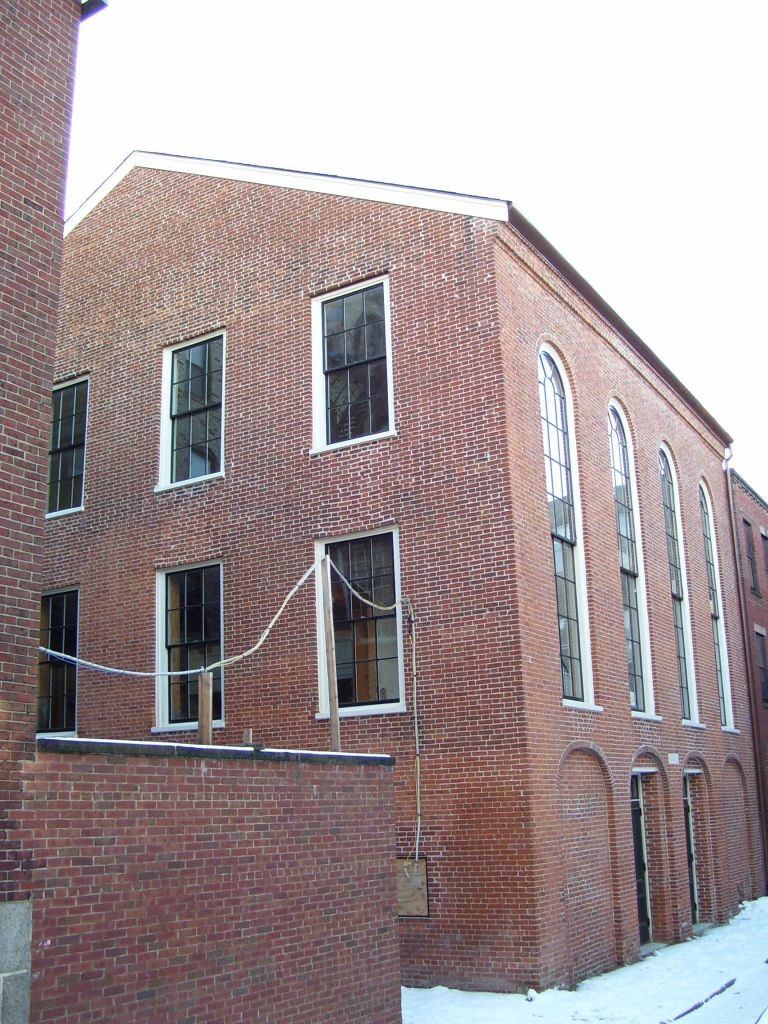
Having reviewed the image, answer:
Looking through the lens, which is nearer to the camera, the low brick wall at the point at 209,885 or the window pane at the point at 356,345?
the low brick wall at the point at 209,885

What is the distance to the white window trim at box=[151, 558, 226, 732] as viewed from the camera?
1596 cm

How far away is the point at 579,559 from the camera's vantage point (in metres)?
16.1

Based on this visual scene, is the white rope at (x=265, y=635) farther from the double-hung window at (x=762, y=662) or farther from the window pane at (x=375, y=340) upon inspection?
the double-hung window at (x=762, y=662)

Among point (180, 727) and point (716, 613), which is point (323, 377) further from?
point (716, 613)

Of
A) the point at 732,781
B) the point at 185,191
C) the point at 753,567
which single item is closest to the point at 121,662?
the point at 185,191

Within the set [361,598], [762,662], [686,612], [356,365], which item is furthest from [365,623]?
[762,662]

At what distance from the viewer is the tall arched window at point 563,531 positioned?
1536 centimetres

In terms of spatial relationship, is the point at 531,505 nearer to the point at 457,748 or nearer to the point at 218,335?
the point at 457,748

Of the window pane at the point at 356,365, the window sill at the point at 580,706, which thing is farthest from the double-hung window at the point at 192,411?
the window sill at the point at 580,706

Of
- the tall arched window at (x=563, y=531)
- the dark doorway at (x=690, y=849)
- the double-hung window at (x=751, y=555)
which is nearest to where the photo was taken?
the tall arched window at (x=563, y=531)

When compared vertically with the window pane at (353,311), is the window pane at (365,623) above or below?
below

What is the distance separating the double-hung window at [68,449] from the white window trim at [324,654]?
5383 millimetres

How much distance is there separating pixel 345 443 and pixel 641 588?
6.60 m

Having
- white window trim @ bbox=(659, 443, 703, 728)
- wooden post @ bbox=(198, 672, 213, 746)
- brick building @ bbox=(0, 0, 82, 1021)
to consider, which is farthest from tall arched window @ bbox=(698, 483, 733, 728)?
brick building @ bbox=(0, 0, 82, 1021)
